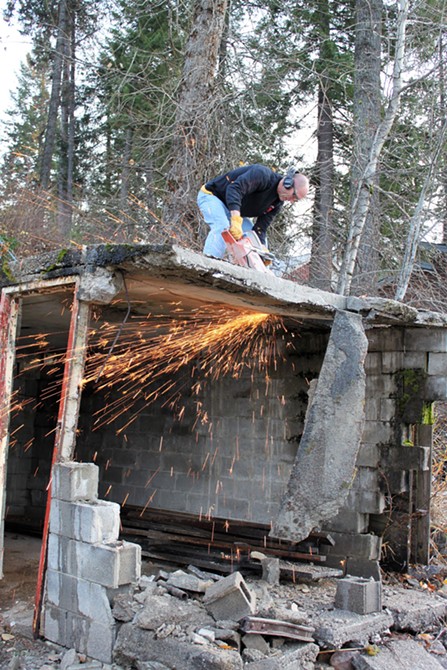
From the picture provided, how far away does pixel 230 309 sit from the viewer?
664cm

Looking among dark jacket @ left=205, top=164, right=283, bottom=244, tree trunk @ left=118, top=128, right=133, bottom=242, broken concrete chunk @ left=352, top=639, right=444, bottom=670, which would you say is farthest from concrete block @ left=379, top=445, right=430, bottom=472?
tree trunk @ left=118, top=128, right=133, bottom=242

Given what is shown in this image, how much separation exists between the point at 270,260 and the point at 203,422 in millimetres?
3086

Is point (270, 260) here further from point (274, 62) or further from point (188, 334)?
point (274, 62)

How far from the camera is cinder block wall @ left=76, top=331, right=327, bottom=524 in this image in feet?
A: 25.8

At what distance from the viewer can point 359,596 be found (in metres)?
A: 5.59

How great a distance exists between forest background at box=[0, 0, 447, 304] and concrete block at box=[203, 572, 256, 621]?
21.3ft

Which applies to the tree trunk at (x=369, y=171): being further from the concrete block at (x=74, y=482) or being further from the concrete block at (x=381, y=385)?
the concrete block at (x=74, y=482)

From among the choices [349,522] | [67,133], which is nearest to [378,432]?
[349,522]

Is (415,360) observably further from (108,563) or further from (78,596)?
(78,596)

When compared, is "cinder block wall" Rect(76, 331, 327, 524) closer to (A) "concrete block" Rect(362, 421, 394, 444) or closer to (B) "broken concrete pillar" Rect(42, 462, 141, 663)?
(A) "concrete block" Rect(362, 421, 394, 444)

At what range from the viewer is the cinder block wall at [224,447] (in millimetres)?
7879

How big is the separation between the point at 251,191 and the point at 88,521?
3460 millimetres

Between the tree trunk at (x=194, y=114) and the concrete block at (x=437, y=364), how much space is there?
5431mm

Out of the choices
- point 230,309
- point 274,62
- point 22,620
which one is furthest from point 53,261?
point 274,62
